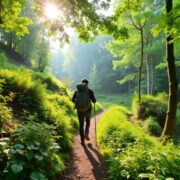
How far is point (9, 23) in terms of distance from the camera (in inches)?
367

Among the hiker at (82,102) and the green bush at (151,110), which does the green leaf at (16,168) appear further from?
the green bush at (151,110)

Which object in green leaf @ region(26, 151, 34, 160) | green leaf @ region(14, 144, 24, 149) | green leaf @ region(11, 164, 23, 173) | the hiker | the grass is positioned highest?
the hiker

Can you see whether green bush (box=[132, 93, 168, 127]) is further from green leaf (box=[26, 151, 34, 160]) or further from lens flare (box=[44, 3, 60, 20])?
green leaf (box=[26, 151, 34, 160])

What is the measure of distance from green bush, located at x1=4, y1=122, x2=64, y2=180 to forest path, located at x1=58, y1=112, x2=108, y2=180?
911 millimetres

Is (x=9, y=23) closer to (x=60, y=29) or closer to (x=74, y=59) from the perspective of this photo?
(x=60, y=29)

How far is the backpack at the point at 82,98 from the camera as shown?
8203 millimetres

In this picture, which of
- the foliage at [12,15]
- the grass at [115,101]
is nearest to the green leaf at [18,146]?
the foliage at [12,15]

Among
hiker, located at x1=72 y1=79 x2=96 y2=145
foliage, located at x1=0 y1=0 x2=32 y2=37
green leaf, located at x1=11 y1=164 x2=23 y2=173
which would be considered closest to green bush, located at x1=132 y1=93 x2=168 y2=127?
hiker, located at x1=72 y1=79 x2=96 y2=145

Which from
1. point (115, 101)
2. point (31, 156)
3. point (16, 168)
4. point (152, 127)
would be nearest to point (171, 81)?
point (152, 127)

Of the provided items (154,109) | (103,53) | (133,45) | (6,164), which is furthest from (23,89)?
(103,53)

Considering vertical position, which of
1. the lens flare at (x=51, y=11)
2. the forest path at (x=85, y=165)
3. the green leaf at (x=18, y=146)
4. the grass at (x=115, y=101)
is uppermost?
the lens flare at (x=51, y=11)

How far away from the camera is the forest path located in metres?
5.76

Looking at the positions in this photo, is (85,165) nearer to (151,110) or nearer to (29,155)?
(29,155)

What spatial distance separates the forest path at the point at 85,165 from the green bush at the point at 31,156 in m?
0.91
